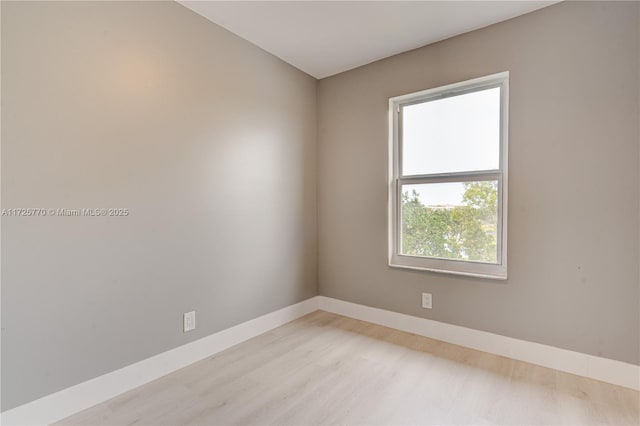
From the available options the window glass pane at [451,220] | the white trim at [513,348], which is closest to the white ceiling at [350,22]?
the window glass pane at [451,220]

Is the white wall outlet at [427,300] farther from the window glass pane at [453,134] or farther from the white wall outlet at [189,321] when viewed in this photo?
the white wall outlet at [189,321]

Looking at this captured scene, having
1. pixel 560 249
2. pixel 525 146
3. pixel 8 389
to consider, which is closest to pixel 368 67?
pixel 525 146

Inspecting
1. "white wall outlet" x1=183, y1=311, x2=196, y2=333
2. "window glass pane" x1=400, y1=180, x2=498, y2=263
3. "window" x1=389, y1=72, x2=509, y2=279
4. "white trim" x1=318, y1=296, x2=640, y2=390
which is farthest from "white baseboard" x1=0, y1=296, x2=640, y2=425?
"window glass pane" x1=400, y1=180, x2=498, y2=263

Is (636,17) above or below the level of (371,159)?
above

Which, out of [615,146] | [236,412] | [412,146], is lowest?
[236,412]

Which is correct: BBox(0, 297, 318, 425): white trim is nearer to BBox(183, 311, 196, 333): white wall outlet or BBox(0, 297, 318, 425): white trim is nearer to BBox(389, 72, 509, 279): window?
BBox(183, 311, 196, 333): white wall outlet

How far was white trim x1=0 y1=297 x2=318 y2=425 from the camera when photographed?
4.86 ft

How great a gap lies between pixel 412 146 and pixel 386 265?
3.75 ft

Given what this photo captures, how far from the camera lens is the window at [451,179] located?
2.32 metres

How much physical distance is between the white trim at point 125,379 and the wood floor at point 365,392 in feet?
0.18

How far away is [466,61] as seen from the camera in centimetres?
238

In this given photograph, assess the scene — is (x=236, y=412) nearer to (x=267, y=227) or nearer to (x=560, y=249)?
(x=267, y=227)

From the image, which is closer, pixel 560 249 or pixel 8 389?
pixel 8 389

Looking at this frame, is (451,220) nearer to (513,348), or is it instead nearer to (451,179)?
(451,179)
